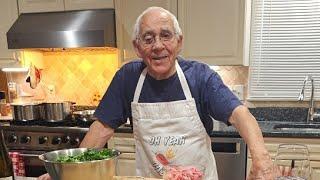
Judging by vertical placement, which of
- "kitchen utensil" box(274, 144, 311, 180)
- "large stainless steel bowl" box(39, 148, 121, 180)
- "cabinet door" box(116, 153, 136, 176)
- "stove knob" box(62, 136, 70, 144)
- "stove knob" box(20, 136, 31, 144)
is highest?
"large stainless steel bowl" box(39, 148, 121, 180)

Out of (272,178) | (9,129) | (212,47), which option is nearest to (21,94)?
(9,129)

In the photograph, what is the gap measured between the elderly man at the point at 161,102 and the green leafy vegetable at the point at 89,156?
443 mm

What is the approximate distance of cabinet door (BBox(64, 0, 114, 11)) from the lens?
2.33m

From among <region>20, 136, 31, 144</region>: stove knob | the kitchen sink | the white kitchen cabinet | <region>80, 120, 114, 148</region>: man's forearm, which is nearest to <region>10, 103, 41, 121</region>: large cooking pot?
<region>20, 136, 31, 144</region>: stove knob

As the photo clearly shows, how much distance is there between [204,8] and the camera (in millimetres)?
2145

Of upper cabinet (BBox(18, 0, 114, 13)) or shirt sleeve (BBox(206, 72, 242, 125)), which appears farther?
upper cabinet (BBox(18, 0, 114, 13))

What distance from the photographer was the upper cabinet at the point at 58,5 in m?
2.34

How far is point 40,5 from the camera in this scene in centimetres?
244

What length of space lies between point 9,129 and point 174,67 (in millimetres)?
1651

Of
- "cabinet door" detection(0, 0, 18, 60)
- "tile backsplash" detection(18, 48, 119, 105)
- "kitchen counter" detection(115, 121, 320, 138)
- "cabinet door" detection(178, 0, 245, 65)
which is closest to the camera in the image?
"kitchen counter" detection(115, 121, 320, 138)

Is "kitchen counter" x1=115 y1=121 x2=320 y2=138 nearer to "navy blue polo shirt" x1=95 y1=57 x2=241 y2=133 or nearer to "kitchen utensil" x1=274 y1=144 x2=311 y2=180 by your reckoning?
"navy blue polo shirt" x1=95 y1=57 x2=241 y2=133

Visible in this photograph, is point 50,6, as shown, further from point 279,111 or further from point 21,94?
point 279,111

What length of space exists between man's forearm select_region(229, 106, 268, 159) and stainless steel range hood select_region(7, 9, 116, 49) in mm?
1401

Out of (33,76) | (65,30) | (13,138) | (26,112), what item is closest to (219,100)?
(65,30)
